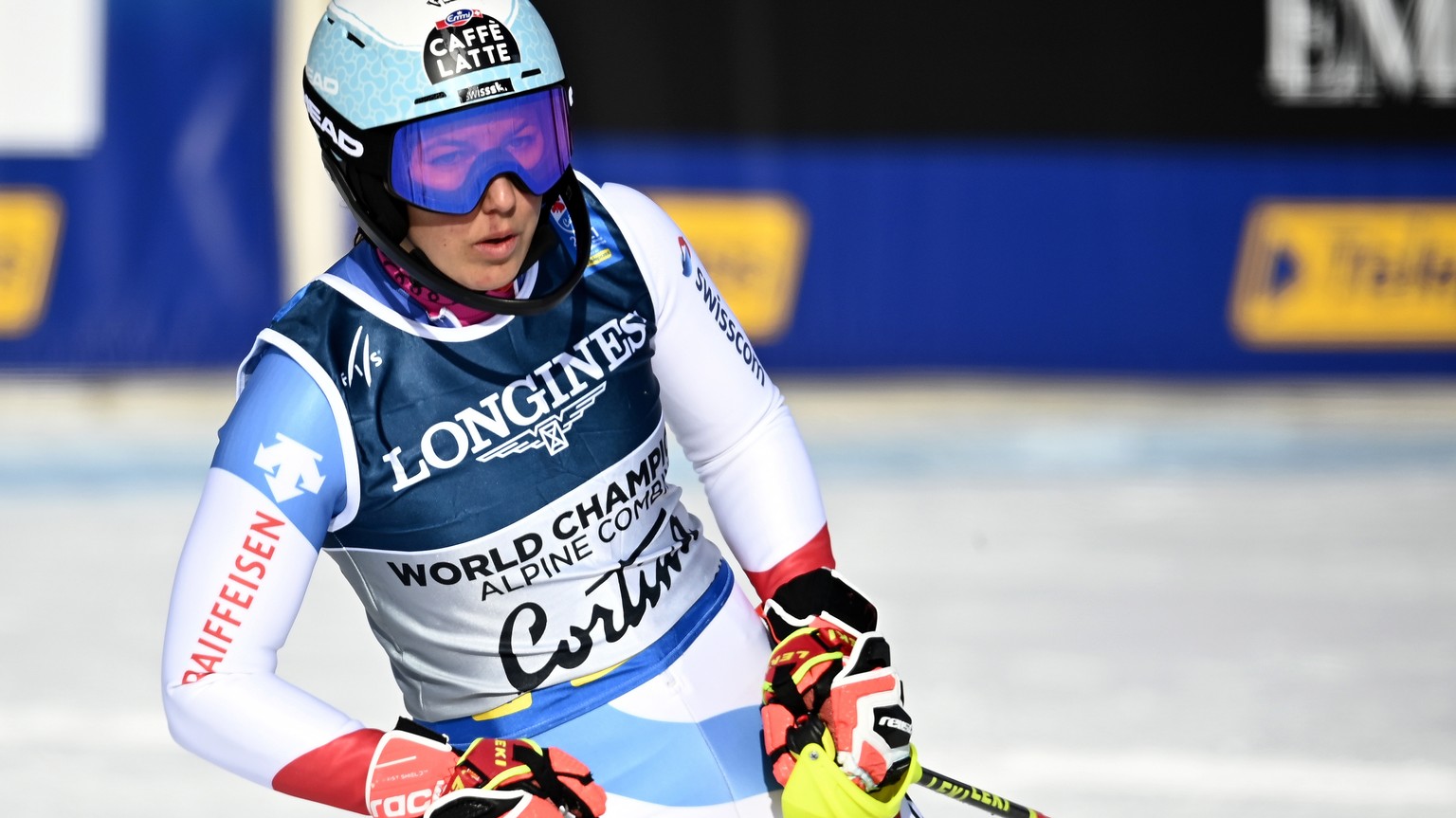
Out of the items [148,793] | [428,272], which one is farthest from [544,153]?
[148,793]

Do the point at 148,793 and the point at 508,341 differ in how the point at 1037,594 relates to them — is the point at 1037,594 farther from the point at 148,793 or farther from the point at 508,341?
the point at 508,341

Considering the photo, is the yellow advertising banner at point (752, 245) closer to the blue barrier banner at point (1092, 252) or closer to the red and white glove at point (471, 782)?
the blue barrier banner at point (1092, 252)

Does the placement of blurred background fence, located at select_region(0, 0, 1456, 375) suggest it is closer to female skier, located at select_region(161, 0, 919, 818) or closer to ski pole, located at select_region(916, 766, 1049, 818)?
ski pole, located at select_region(916, 766, 1049, 818)

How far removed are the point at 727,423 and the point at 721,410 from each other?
0.02m

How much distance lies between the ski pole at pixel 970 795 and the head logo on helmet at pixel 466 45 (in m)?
1.14

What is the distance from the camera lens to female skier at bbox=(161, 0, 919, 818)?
1.95 meters

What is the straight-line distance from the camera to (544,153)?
2.12m

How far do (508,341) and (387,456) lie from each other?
229 mm

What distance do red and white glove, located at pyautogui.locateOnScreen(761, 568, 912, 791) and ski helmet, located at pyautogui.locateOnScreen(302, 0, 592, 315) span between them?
536 millimetres

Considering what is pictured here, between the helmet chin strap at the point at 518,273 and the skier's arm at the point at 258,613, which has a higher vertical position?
the helmet chin strap at the point at 518,273

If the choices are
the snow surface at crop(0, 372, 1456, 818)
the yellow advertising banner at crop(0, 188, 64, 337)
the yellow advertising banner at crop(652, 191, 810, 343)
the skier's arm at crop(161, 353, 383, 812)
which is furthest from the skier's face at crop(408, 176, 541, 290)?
the yellow advertising banner at crop(0, 188, 64, 337)

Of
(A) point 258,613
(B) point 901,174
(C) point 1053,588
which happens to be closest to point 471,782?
(A) point 258,613

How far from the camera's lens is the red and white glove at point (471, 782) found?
6.12 feet

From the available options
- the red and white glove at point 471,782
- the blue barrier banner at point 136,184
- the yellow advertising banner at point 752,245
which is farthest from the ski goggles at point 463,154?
the blue barrier banner at point 136,184
